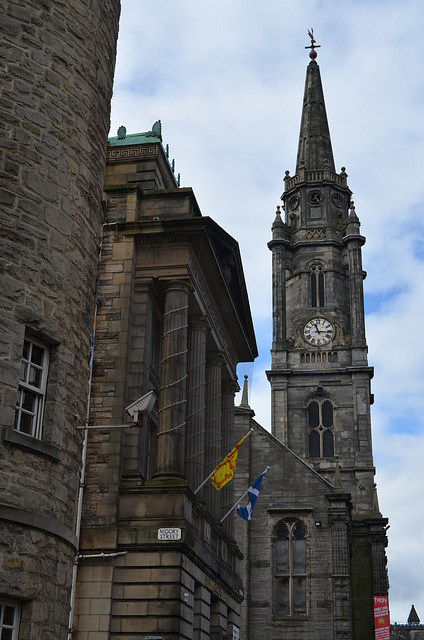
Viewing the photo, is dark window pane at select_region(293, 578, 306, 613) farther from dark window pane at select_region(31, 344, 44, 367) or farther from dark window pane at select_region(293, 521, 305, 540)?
dark window pane at select_region(31, 344, 44, 367)

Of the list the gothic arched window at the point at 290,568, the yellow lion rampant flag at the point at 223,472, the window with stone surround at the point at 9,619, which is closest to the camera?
the window with stone surround at the point at 9,619

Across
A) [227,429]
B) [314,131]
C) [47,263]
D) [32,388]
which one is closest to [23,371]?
[32,388]

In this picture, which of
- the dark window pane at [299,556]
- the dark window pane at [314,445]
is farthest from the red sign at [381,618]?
the dark window pane at [314,445]

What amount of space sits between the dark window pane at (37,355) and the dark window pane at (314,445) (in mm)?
46600

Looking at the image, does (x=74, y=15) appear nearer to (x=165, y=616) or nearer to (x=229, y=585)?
(x=165, y=616)

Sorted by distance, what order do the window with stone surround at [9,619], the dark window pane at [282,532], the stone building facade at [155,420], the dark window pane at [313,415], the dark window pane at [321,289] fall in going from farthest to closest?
the dark window pane at [321,289] < the dark window pane at [313,415] < the dark window pane at [282,532] < the stone building facade at [155,420] < the window with stone surround at [9,619]

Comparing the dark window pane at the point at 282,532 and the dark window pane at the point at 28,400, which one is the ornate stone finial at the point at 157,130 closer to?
the dark window pane at the point at 28,400

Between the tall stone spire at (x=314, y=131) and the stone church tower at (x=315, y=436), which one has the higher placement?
the tall stone spire at (x=314, y=131)

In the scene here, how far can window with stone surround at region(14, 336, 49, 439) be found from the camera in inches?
468

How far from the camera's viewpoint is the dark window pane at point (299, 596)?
3862cm

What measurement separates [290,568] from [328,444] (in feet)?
61.9

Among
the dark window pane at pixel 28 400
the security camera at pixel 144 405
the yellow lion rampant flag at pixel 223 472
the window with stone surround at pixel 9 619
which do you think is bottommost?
the window with stone surround at pixel 9 619

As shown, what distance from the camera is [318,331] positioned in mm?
62531

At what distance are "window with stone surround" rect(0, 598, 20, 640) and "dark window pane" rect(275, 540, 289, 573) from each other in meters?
29.8
